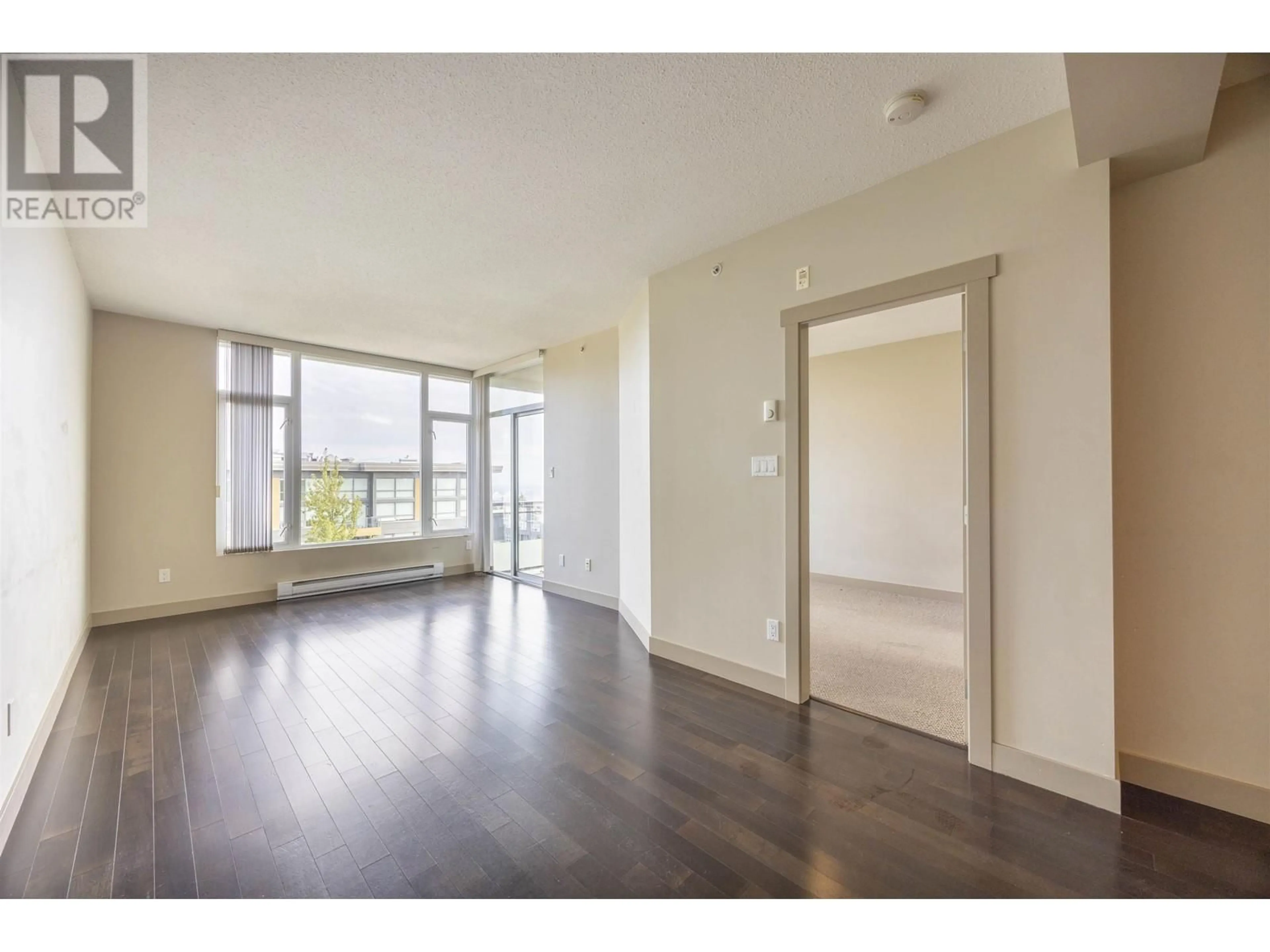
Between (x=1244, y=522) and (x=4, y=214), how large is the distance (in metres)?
4.81

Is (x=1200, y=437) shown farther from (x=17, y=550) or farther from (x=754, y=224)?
(x=17, y=550)

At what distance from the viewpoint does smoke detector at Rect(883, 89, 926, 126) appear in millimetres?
1815

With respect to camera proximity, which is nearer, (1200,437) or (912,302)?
(1200,437)

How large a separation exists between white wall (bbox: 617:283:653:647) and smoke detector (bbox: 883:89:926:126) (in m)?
1.98

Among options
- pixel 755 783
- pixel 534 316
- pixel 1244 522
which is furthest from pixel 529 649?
pixel 1244 522

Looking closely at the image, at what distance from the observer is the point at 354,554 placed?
569 centimetres

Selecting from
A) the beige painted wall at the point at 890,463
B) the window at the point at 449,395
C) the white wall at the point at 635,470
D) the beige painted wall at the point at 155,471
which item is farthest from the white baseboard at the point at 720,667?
the window at the point at 449,395

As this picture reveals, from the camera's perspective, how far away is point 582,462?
522 centimetres

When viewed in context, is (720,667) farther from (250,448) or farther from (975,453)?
(250,448)

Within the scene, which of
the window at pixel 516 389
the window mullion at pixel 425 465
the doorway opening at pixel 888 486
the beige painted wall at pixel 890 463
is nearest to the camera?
the doorway opening at pixel 888 486

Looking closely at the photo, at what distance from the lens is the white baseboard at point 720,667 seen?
2.81 m

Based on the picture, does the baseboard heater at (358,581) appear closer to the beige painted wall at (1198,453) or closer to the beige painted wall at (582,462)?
the beige painted wall at (582,462)

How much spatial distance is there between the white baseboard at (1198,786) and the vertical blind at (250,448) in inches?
263

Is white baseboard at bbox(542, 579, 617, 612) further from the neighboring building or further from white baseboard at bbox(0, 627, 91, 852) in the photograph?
white baseboard at bbox(0, 627, 91, 852)
